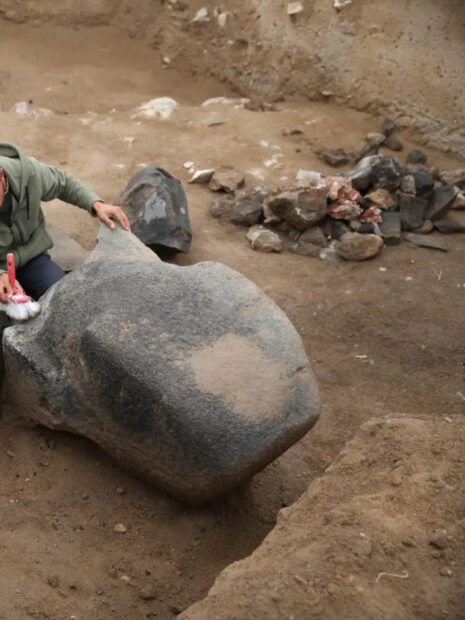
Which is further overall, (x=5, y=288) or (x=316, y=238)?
(x=316, y=238)

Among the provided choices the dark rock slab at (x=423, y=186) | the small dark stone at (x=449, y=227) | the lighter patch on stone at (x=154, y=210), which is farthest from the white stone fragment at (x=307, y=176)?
the lighter patch on stone at (x=154, y=210)

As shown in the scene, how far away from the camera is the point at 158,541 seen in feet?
9.75

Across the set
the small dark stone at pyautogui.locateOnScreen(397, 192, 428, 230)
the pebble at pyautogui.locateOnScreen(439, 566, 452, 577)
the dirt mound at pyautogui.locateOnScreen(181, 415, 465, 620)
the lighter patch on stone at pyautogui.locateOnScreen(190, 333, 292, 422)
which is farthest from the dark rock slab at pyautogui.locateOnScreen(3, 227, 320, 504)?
the small dark stone at pyautogui.locateOnScreen(397, 192, 428, 230)

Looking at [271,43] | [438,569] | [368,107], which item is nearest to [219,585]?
[438,569]

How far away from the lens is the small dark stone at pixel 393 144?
229 inches

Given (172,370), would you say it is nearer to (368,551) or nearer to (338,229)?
(368,551)

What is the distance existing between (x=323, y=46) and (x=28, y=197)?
345cm

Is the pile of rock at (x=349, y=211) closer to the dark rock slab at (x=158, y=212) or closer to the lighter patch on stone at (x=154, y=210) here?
the dark rock slab at (x=158, y=212)

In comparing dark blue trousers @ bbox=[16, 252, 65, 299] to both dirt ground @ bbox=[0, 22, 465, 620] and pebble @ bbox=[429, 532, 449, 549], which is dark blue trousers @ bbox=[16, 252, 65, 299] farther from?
pebble @ bbox=[429, 532, 449, 549]

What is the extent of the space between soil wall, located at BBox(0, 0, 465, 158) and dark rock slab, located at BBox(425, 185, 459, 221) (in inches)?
25.0

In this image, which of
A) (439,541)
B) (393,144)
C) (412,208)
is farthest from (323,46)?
(439,541)

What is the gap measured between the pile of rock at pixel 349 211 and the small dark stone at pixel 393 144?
0.49m

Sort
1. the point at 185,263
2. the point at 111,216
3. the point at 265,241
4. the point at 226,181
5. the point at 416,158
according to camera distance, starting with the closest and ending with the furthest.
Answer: the point at 111,216, the point at 185,263, the point at 265,241, the point at 226,181, the point at 416,158

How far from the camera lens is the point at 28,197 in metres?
3.53
